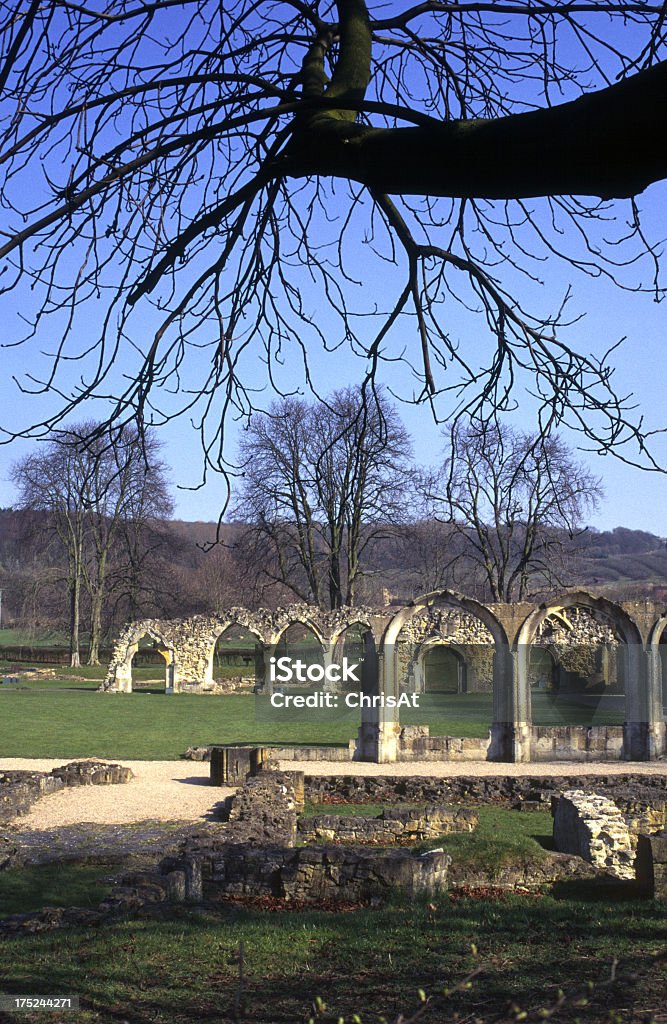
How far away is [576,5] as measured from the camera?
13.7 ft

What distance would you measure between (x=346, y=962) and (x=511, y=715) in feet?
46.5

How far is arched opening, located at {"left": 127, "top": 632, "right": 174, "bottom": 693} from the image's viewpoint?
37.6 meters

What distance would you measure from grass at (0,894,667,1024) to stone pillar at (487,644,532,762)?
1207 cm

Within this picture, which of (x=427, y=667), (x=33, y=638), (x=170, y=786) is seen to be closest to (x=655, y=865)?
(x=170, y=786)

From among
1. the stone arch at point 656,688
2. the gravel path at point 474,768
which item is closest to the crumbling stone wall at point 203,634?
the gravel path at point 474,768

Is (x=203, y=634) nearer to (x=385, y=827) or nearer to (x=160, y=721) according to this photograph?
(x=160, y=721)

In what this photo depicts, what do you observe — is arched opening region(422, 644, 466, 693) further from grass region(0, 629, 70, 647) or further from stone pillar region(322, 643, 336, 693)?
grass region(0, 629, 70, 647)

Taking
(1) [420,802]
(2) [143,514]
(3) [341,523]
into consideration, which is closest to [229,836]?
(1) [420,802]

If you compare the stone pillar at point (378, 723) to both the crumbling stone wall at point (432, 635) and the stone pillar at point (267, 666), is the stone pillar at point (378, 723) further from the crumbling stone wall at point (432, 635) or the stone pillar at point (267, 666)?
the crumbling stone wall at point (432, 635)

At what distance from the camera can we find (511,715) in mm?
20219

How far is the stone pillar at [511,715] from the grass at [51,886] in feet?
36.8

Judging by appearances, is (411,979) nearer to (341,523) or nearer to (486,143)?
(486,143)

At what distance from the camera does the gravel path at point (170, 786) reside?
13398mm

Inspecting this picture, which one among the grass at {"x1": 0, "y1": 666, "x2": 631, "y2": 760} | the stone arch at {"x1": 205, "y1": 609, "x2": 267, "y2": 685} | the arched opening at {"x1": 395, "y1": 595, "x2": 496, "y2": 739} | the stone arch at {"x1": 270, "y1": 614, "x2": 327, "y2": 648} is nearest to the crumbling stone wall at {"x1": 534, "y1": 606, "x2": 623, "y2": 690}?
the arched opening at {"x1": 395, "y1": 595, "x2": 496, "y2": 739}
